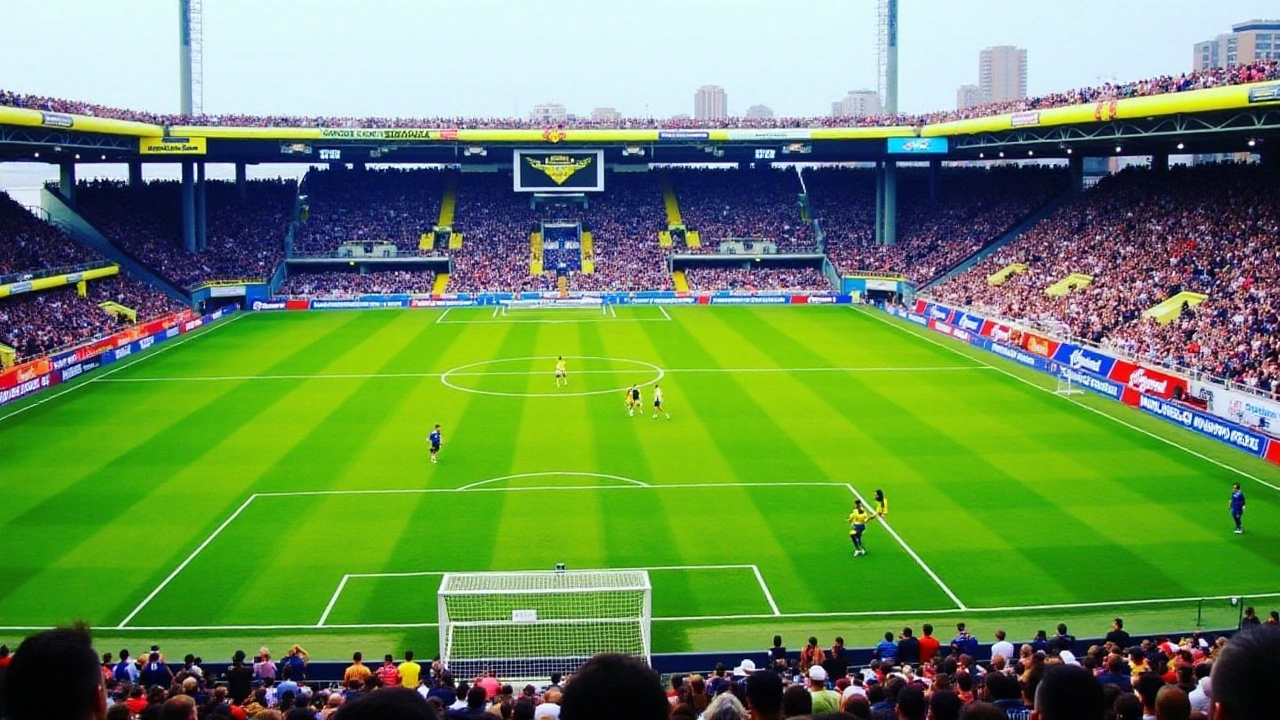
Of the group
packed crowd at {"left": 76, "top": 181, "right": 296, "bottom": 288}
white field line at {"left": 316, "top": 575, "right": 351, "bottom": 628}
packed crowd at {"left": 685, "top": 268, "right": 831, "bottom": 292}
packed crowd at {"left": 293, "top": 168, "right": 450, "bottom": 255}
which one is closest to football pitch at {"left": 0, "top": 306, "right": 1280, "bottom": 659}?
white field line at {"left": 316, "top": 575, "right": 351, "bottom": 628}

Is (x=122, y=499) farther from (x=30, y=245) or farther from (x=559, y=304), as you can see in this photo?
(x=559, y=304)

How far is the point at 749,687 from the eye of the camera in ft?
20.3

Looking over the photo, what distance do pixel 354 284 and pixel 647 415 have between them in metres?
45.2

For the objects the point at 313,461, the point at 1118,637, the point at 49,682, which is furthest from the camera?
the point at 313,461

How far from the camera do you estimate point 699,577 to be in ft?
83.5

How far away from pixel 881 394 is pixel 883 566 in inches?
804

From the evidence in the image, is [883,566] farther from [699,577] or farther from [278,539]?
[278,539]

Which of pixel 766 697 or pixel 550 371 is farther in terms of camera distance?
pixel 550 371

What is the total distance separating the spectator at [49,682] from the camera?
4.30 meters

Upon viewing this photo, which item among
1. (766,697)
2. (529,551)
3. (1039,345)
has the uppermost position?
(766,697)

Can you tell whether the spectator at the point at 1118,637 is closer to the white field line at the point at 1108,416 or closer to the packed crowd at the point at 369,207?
the white field line at the point at 1108,416

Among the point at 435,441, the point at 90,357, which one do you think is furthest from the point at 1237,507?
the point at 90,357

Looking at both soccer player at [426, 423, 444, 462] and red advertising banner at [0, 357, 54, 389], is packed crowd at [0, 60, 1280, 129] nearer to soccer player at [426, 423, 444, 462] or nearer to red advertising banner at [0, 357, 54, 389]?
red advertising banner at [0, 357, 54, 389]

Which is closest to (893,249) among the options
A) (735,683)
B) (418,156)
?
(418,156)
